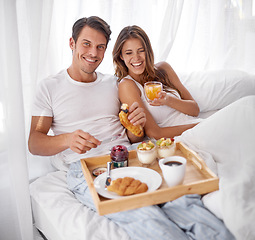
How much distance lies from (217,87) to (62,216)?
1.52 meters

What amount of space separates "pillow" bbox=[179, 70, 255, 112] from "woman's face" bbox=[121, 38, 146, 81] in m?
0.46

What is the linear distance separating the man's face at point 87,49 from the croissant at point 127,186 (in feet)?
2.72

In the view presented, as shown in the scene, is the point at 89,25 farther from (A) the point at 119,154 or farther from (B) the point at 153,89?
(A) the point at 119,154

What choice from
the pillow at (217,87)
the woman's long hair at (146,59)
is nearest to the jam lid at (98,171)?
the woman's long hair at (146,59)

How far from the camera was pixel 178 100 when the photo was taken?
1.93 metres

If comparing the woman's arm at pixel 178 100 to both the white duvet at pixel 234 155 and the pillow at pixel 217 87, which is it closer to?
the pillow at pixel 217 87

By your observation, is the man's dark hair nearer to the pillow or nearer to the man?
the man

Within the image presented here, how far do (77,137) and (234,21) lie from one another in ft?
6.83

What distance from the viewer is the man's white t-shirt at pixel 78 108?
63.5 inches

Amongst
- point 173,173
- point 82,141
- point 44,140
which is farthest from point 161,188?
point 44,140

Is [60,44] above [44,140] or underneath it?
above

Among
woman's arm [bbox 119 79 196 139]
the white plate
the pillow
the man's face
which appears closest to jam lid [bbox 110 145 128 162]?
the white plate

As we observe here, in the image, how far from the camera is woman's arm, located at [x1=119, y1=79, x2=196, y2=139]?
1.80 meters

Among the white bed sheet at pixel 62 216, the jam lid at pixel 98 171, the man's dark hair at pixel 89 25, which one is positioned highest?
the man's dark hair at pixel 89 25
